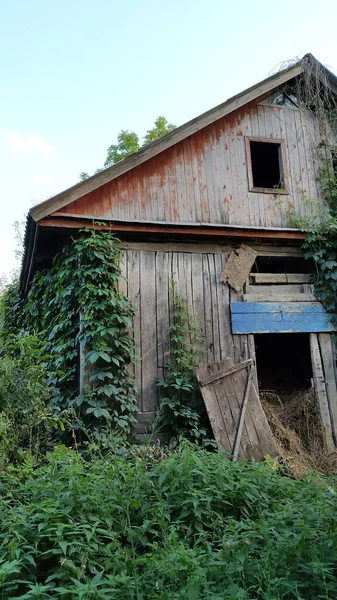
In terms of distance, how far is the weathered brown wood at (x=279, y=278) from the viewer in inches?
315

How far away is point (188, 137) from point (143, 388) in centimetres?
414

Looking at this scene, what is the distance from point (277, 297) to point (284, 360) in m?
3.48

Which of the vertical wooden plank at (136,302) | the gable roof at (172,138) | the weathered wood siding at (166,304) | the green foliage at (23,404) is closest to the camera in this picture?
the green foliage at (23,404)

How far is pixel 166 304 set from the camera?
7.43m

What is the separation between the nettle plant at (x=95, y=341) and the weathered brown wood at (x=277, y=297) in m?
2.02

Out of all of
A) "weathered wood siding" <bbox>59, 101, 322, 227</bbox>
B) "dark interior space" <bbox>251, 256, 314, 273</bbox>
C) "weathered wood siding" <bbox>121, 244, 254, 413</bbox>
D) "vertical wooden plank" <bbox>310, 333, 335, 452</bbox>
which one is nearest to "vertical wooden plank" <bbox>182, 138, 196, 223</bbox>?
"weathered wood siding" <bbox>59, 101, 322, 227</bbox>

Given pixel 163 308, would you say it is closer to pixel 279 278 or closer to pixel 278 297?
pixel 278 297

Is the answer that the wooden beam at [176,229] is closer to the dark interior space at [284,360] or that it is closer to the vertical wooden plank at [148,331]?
the vertical wooden plank at [148,331]

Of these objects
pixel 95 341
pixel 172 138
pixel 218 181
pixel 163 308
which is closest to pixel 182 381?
pixel 163 308

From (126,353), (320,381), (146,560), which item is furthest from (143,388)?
(146,560)

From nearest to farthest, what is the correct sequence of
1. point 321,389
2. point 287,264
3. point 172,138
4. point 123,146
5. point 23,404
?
point 23,404 < point 172,138 < point 321,389 < point 287,264 < point 123,146

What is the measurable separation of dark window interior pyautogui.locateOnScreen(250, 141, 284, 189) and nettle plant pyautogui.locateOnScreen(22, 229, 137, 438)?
3686 mm

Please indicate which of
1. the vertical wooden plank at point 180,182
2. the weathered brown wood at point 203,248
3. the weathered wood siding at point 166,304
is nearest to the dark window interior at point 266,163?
the weathered brown wood at point 203,248

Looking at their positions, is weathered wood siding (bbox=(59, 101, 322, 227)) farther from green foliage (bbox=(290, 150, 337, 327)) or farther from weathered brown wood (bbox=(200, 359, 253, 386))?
weathered brown wood (bbox=(200, 359, 253, 386))
